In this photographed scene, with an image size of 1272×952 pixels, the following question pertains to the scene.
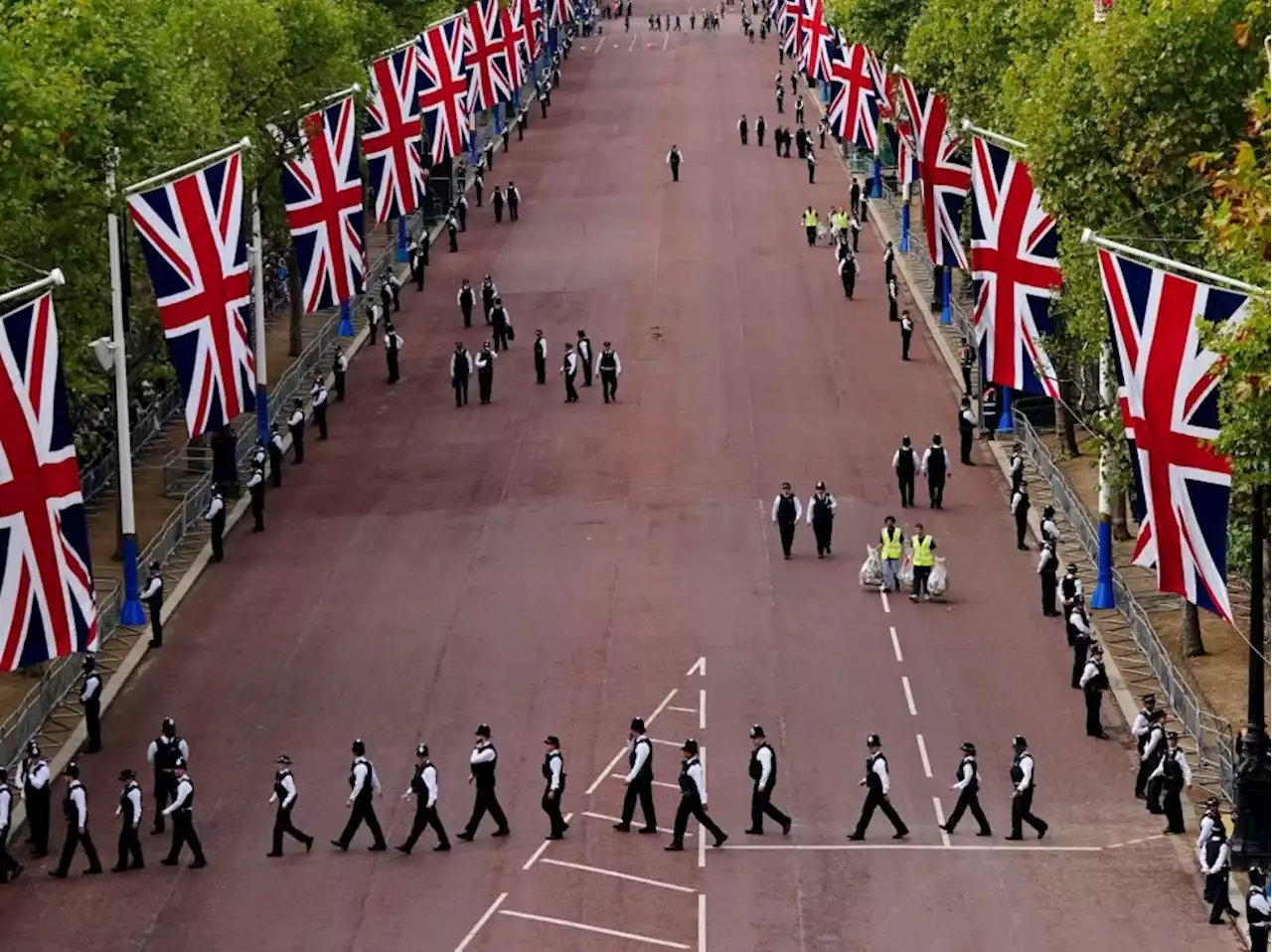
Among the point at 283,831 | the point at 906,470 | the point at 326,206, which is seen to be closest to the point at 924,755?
the point at 283,831

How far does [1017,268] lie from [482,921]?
58.1ft

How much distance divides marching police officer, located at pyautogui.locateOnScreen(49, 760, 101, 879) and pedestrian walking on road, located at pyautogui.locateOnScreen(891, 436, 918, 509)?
21676 millimetres

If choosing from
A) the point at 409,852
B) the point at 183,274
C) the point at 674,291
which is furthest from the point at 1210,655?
the point at 674,291

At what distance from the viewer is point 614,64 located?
142875mm

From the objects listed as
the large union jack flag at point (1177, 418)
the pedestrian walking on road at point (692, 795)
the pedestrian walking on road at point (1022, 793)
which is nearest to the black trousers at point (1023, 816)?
the pedestrian walking on road at point (1022, 793)

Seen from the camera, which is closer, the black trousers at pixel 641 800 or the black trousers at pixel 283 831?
the black trousers at pixel 283 831

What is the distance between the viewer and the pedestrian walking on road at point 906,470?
51500 mm

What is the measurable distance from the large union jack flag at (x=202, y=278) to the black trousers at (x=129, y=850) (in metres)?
10.3

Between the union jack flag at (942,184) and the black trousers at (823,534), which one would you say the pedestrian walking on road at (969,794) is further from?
the union jack flag at (942,184)

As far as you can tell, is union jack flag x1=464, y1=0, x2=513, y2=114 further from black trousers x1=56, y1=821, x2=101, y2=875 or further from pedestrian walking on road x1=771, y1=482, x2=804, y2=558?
black trousers x1=56, y1=821, x2=101, y2=875

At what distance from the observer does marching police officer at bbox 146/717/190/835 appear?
34562 mm

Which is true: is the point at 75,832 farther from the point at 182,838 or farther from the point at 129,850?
the point at 182,838

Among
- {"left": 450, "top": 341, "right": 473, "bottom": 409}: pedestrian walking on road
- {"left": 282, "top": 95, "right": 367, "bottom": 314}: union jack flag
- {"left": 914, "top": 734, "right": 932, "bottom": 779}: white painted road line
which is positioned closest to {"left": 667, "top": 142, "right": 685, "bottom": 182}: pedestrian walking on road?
{"left": 450, "top": 341, "right": 473, "bottom": 409}: pedestrian walking on road

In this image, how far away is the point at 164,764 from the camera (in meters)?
34.8
